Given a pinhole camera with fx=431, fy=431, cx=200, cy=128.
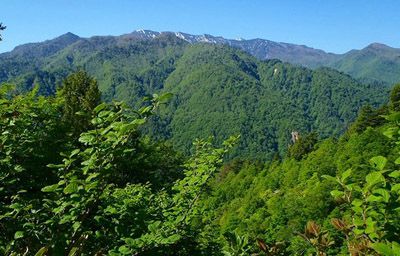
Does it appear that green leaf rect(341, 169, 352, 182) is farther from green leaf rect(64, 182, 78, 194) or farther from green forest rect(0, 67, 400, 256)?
green leaf rect(64, 182, 78, 194)

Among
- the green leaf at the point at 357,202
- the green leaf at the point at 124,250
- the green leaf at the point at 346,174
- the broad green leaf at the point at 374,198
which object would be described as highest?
the green leaf at the point at 346,174

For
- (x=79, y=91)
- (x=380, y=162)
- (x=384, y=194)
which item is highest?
(x=380, y=162)

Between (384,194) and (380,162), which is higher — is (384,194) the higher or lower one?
the lower one

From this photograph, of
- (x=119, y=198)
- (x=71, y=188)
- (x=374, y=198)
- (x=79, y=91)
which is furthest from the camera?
(x=79, y=91)

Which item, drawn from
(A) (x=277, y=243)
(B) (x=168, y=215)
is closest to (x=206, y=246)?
(B) (x=168, y=215)

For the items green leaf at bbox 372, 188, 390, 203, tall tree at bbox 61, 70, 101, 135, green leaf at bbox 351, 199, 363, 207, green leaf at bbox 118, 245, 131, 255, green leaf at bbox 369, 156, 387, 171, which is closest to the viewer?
green leaf at bbox 372, 188, 390, 203

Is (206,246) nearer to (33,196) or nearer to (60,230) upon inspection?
(33,196)

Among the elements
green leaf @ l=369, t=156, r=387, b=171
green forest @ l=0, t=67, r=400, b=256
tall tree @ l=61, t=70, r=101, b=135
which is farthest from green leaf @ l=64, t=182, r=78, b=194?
tall tree @ l=61, t=70, r=101, b=135

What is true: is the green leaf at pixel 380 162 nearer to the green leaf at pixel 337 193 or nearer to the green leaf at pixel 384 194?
the green leaf at pixel 384 194

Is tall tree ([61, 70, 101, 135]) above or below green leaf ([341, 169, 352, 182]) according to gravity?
below

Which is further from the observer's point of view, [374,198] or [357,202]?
[357,202]

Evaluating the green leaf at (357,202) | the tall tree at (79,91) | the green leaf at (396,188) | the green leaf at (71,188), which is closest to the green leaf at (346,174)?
the green leaf at (357,202)

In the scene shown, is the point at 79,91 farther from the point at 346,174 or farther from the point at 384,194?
the point at 384,194

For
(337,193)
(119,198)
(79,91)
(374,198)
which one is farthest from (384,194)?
(79,91)
